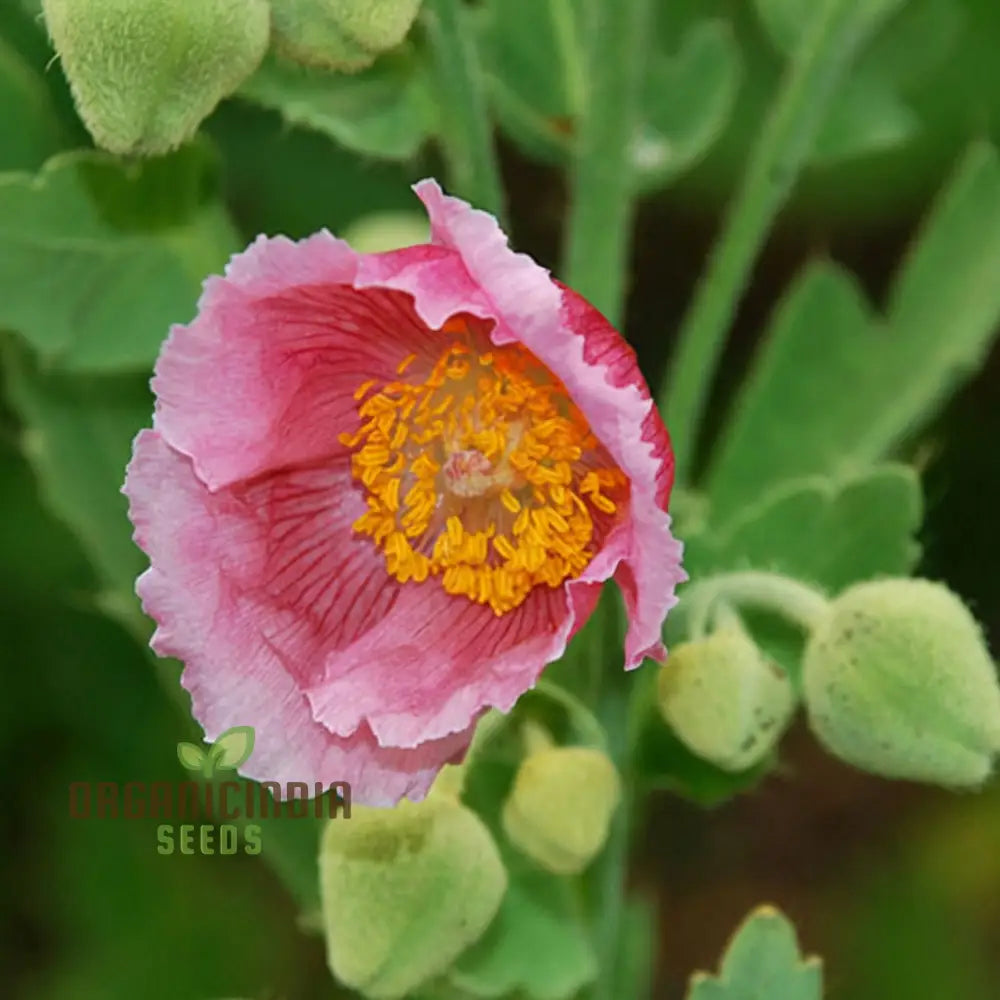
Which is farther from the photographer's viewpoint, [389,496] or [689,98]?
[689,98]

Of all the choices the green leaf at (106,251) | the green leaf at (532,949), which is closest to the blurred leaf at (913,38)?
the green leaf at (106,251)

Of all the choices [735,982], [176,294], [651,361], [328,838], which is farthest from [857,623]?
[651,361]

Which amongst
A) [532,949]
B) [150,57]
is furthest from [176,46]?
[532,949]

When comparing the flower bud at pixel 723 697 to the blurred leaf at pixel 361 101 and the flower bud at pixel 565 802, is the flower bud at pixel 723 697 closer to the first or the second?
the flower bud at pixel 565 802

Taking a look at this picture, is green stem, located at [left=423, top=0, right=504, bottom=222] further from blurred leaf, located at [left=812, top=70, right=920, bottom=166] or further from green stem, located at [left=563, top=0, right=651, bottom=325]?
blurred leaf, located at [left=812, top=70, right=920, bottom=166]

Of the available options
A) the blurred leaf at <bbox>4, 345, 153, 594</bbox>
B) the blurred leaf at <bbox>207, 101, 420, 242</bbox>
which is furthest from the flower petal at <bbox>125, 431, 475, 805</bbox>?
the blurred leaf at <bbox>207, 101, 420, 242</bbox>

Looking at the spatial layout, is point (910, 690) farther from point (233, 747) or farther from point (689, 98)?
point (689, 98)

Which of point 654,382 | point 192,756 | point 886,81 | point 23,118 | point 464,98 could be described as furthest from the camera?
point 654,382

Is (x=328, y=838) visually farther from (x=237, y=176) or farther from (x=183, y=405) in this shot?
(x=237, y=176)
